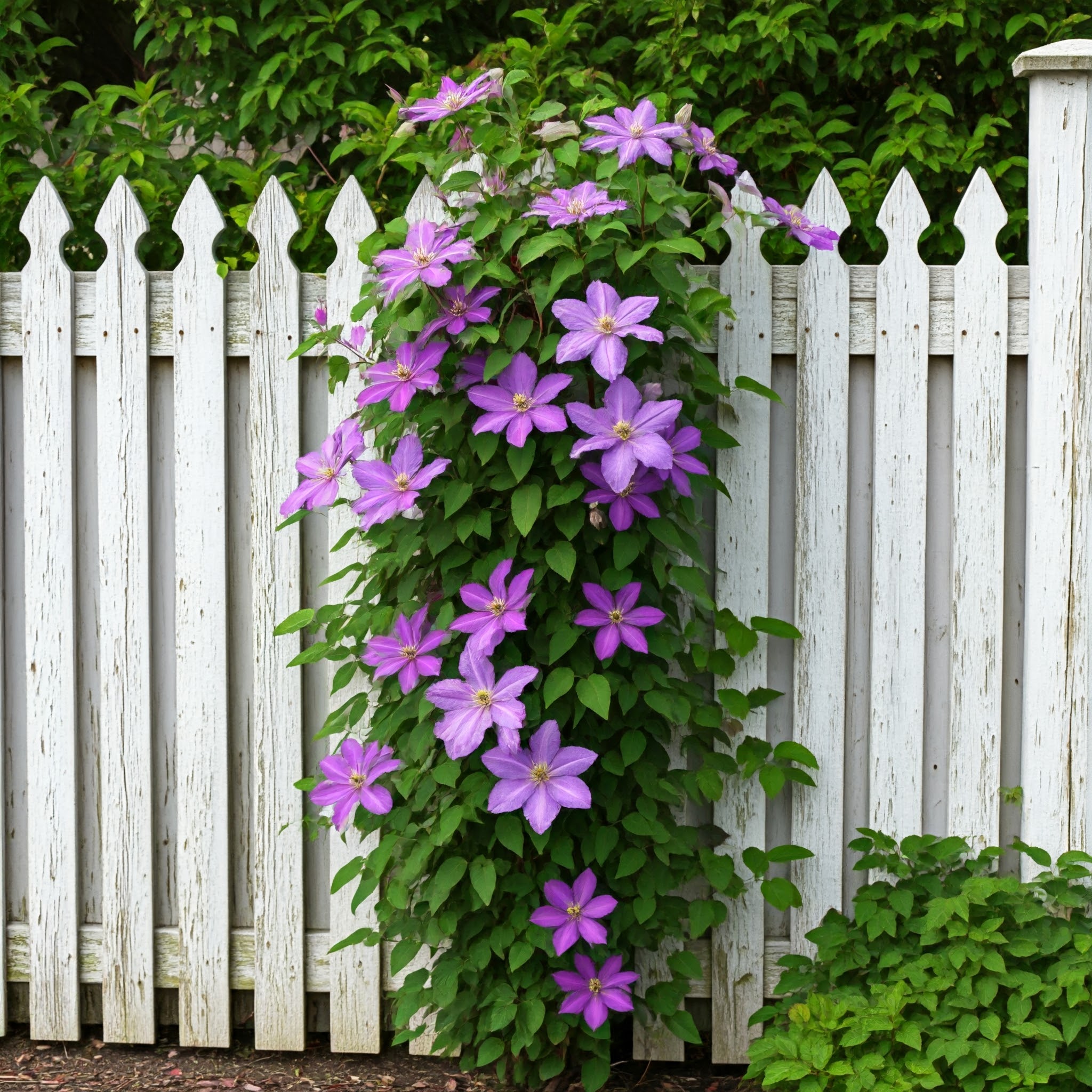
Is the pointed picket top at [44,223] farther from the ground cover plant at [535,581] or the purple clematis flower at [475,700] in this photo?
the purple clematis flower at [475,700]

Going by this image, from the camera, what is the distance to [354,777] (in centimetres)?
229

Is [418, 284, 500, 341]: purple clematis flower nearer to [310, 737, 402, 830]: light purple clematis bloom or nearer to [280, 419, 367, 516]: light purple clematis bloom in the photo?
[280, 419, 367, 516]: light purple clematis bloom

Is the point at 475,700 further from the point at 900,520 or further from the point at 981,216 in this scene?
the point at 981,216

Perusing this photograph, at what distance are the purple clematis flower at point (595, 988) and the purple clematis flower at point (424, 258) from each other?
4.39 feet

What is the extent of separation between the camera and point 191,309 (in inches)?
101

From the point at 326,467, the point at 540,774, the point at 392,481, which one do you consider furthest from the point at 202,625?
the point at 540,774

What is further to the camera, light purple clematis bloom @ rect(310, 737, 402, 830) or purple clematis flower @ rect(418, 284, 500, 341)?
light purple clematis bloom @ rect(310, 737, 402, 830)

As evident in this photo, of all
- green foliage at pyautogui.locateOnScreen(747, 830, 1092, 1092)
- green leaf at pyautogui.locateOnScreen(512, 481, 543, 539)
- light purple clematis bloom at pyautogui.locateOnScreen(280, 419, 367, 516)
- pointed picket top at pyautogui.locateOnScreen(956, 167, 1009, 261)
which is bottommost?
green foliage at pyautogui.locateOnScreen(747, 830, 1092, 1092)

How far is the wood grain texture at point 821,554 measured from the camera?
2484 millimetres

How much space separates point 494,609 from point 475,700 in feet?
0.56

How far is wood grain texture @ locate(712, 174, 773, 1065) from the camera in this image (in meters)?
2.48

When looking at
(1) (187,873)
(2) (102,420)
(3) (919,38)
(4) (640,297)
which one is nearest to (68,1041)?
(1) (187,873)

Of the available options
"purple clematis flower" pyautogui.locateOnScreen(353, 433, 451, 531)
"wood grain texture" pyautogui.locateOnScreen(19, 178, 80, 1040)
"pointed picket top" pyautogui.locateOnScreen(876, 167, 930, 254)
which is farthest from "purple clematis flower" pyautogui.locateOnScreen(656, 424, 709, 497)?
"wood grain texture" pyautogui.locateOnScreen(19, 178, 80, 1040)

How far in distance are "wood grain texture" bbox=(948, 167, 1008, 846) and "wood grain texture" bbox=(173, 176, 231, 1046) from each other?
1.63m
